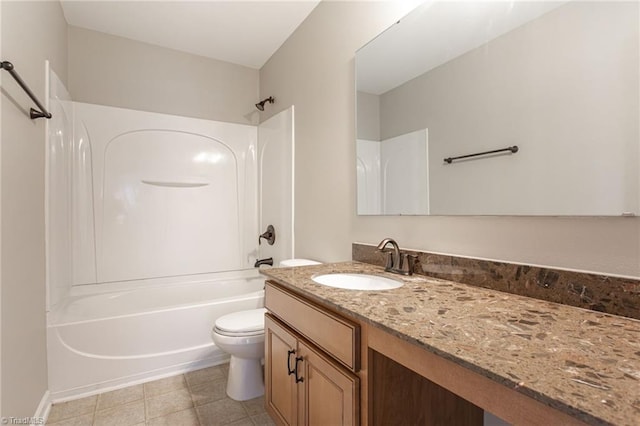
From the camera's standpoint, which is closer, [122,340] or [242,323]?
[242,323]

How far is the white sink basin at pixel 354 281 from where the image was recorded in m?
1.41

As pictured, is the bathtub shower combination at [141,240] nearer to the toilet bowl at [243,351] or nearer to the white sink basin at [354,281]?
the toilet bowl at [243,351]

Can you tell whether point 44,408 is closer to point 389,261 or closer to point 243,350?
point 243,350

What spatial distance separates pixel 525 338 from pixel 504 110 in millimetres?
814

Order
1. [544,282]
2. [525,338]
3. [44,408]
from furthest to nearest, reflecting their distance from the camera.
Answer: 1. [44,408]
2. [544,282]
3. [525,338]

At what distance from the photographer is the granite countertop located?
0.48m

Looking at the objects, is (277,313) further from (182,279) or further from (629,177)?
(182,279)

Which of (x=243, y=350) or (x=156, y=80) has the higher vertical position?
(x=156, y=80)

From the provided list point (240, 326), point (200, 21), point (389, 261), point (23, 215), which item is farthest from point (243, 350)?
point (200, 21)

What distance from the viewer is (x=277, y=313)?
140 cm

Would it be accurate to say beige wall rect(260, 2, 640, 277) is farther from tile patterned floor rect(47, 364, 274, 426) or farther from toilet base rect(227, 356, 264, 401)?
tile patterned floor rect(47, 364, 274, 426)

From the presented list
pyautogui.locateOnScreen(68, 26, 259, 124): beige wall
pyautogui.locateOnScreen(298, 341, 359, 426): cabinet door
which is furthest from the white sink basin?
pyautogui.locateOnScreen(68, 26, 259, 124): beige wall

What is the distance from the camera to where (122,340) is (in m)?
1.98

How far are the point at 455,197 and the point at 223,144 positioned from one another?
2.41 metres
